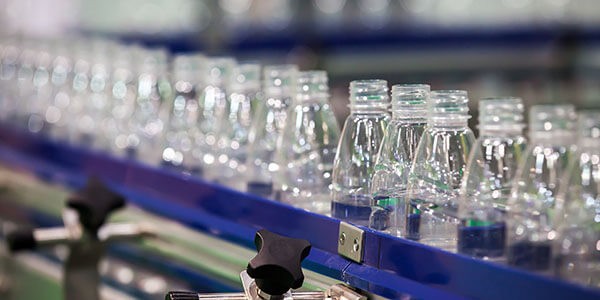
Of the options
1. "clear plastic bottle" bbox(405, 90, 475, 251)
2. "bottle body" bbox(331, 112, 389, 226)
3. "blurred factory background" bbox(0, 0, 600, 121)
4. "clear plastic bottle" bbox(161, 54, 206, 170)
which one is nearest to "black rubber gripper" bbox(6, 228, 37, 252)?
"clear plastic bottle" bbox(161, 54, 206, 170)

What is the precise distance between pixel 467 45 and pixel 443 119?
4.18 meters

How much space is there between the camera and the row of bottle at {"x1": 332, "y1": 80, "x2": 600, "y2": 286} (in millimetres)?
1405

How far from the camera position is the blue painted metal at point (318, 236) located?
4.46 ft

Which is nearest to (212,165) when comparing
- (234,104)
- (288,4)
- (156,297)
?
(234,104)

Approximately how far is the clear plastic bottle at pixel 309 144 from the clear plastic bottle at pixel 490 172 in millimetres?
464

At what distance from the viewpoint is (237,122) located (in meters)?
2.30

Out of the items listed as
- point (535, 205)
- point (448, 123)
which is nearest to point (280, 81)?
point (448, 123)

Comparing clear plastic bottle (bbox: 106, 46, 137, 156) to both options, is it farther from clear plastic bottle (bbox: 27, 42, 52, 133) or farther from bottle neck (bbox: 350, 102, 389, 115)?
bottle neck (bbox: 350, 102, 389, 115)

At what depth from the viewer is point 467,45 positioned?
568 cm

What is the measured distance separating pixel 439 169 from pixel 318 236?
29 centimetres

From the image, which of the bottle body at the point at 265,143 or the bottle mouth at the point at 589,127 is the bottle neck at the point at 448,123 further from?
the bottle body at the point at 265,143

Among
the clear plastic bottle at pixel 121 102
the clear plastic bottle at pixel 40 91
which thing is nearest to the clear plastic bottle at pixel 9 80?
the clear plastic bottle at pixel 40 91

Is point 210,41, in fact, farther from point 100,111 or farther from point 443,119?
point 443,119

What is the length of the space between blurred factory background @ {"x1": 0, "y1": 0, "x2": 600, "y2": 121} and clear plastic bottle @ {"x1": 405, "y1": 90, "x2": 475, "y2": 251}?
370 centimetres
